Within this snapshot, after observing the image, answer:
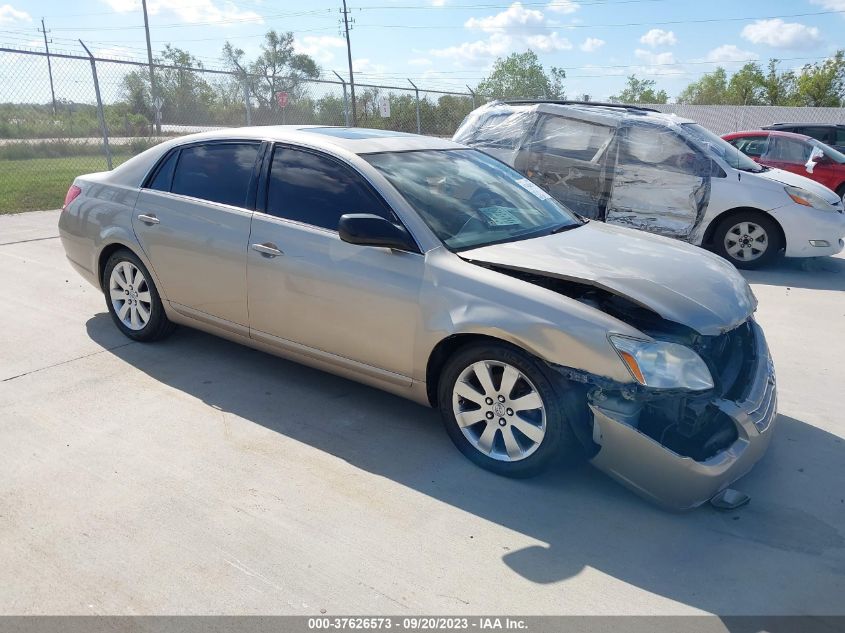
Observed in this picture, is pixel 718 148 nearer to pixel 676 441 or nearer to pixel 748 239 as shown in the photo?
pixel 748 239

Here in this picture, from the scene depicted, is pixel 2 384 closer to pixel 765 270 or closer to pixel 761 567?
pixel 761 567

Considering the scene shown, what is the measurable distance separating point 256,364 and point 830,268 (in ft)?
24.0

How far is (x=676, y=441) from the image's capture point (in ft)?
10.4

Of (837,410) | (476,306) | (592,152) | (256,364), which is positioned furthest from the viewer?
(592,152)

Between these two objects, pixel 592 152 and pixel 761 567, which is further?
pixel 592 152

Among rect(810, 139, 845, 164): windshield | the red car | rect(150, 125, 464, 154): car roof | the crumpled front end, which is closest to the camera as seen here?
the crumpled front end

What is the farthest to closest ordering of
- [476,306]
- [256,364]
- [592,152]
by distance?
[592,152] < [256,364] < [476,306]

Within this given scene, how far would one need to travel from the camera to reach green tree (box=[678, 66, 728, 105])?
5475cm

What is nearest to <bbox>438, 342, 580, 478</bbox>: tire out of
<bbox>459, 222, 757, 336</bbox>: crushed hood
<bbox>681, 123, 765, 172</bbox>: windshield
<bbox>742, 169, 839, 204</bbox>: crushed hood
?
<bbox>459, 222, 757, 336</bbox>: crushed hood

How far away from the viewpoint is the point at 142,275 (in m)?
5.02

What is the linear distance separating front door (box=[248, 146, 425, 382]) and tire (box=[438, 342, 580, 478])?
335 mm

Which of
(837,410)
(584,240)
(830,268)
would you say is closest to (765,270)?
(830,268)

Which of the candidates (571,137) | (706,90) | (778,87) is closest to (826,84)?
(778,87)

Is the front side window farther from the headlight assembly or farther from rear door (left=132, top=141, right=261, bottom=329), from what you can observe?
rear door (left=132, top=141, right=261, bottom=329)
